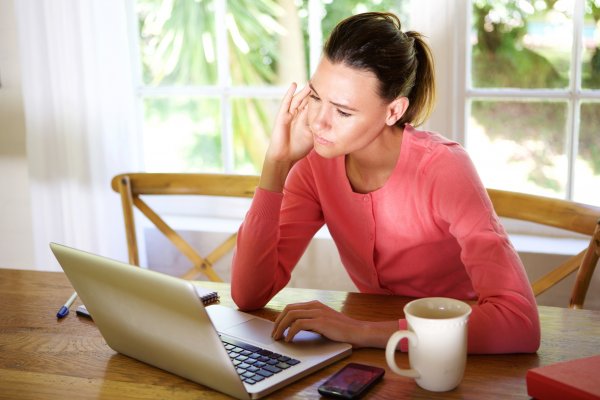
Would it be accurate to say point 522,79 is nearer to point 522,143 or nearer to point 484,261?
point 522,143

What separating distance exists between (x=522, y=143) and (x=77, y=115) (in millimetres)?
1416

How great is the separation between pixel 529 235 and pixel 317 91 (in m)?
1.16

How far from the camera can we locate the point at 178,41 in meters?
2.64

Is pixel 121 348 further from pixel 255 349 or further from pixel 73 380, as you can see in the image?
pixel 255 349

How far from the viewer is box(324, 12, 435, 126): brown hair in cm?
141

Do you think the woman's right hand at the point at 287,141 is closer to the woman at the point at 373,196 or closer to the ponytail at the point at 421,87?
the woman at the point at 373,196

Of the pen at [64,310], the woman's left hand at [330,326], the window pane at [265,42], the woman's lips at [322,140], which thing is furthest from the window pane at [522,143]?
Result: the pen at [64,310]

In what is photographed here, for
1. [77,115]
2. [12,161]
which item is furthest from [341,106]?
[12,161]

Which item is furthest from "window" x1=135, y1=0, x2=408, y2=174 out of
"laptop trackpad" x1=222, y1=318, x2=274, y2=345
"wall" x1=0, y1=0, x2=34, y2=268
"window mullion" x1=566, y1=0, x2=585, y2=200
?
"laptop trackpad" x1=222, y1=318, x2=274, y2=345

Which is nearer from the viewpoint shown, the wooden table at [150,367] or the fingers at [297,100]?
the wooden table at [150,367]

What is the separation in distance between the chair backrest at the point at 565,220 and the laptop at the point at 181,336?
2.04ft

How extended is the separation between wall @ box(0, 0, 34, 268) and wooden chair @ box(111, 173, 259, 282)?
2.94 ft

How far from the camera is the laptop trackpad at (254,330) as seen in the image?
122 cm

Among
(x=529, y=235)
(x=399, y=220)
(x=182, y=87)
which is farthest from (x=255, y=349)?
(x=182, y=87)
